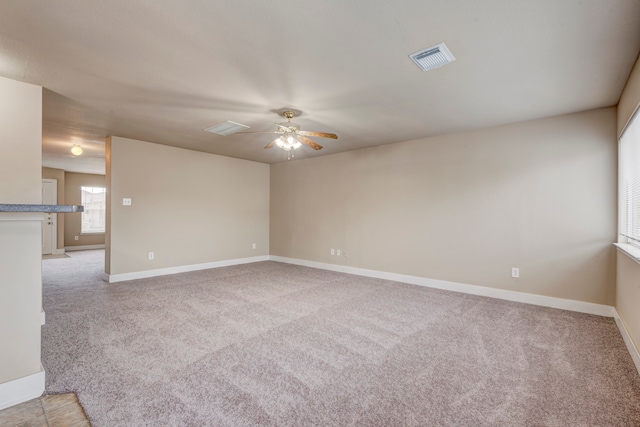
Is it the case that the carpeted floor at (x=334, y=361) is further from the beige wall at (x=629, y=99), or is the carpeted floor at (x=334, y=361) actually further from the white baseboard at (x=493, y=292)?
the beige wall at (x=629, y=99)

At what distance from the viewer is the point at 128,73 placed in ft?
8.66

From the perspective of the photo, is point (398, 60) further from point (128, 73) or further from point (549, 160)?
point (549, 160)

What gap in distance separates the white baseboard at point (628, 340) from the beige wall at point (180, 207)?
6356 mm

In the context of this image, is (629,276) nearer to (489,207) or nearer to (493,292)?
(493,292)

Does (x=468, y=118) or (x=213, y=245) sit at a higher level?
(x=468, y=118)

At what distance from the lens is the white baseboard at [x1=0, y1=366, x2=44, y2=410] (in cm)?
188

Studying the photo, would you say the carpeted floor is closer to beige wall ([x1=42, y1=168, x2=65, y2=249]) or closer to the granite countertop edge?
the granite countertop edge

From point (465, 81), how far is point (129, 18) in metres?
2.82

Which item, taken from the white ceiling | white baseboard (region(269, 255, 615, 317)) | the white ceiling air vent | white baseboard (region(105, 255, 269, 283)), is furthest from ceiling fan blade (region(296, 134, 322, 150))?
white baseboard (region(105, 255, 269, 283))

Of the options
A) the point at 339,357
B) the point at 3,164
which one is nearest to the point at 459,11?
the point at 339,357

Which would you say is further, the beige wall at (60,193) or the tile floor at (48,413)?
the beige wall at (60,193)

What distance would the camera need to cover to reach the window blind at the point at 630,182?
2.59 meters

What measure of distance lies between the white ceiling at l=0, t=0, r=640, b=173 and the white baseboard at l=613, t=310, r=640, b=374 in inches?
94.7

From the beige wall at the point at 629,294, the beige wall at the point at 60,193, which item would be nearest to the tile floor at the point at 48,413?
the beige wall at the point at 629,294
